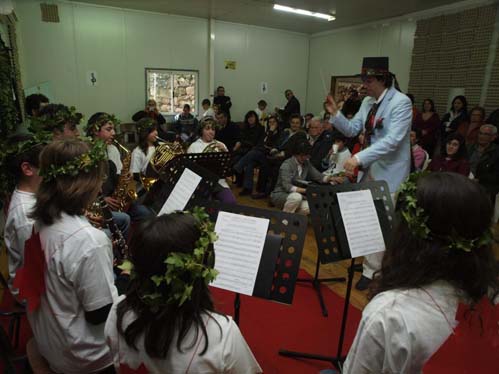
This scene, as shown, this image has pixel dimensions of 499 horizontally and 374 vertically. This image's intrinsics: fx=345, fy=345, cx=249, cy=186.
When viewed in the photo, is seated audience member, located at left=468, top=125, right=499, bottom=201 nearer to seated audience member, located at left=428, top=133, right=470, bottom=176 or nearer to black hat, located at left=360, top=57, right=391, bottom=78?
seated audience member, located at left=428, top=133, right=470, bottom=176

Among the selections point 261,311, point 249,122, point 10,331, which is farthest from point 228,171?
point 249,122

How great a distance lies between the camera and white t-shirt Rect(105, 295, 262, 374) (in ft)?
3.34

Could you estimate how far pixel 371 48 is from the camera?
8.52 m

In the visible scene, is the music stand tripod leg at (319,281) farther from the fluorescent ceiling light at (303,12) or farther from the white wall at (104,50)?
the white wall at (104,50)

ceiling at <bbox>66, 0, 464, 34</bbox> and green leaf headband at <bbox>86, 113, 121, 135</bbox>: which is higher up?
ceiling at <bbox>66, 0, 464, 34</bbox>

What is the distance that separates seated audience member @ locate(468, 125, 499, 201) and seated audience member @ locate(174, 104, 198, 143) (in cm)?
566

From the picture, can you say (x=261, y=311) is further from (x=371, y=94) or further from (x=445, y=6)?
(x=445, y=6)

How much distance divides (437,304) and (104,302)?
1229 millimetres

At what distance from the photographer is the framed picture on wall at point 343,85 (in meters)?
8.92

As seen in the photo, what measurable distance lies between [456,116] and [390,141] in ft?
15.9

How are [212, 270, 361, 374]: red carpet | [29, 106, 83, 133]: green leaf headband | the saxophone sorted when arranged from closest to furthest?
[212, 270, 361, 374]: red carpet, [29, 106, 83, 133]: green leaf headband, the saxophone

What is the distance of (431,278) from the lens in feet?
3.41

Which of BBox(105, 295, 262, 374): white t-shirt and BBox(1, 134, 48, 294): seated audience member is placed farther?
BBox(1, 134, 48, 294): seated audience member

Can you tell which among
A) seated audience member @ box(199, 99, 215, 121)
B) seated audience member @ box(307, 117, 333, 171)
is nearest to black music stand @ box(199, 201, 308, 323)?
seated audience member @ box(307, 117, 333, 171)
